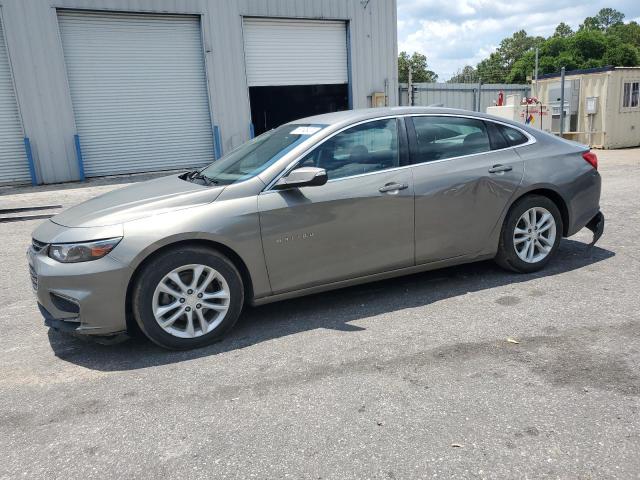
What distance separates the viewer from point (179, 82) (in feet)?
48.6

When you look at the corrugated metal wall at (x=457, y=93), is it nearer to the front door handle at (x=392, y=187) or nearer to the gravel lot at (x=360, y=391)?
the front door handle at (x=392, y=187)

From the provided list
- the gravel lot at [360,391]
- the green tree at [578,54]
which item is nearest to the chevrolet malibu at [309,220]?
the gravel lot at [360,391]

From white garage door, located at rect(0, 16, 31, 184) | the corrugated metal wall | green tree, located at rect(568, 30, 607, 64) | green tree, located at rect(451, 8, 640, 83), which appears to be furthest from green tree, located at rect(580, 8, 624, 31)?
white garage door, located at rect(0, 16, 31, 184)

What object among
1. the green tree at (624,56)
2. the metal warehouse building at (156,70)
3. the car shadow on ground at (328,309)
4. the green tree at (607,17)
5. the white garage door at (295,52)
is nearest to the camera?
the car shadow on ground at (328,309)

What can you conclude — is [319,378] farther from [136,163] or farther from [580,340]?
[136,163]

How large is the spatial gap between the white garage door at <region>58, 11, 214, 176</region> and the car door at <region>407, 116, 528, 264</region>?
1169 cm

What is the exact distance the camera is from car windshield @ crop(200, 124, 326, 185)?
4172mm

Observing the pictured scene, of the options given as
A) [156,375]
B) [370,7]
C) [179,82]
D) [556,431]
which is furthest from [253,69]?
[556,431]

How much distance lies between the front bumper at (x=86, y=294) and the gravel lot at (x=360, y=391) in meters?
0.30

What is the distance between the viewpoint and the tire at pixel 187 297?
3.62 meters

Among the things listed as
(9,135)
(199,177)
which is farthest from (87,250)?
(9,135)

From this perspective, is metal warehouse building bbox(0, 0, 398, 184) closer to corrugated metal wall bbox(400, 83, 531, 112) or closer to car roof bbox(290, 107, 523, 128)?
corrugated metal wall bbox(400, 83, 531, 112)

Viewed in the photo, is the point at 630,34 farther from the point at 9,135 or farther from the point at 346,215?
the point at 346,215

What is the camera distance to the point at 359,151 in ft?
14.2
